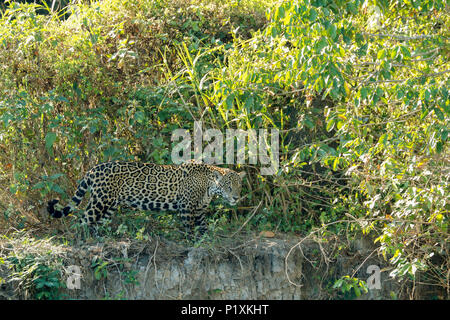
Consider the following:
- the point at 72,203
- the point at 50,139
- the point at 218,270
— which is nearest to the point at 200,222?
the point at 218,270

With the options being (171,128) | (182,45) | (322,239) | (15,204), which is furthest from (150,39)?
(322,239)

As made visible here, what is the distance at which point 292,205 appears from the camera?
27.2 feet

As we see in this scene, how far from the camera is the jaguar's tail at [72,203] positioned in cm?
751

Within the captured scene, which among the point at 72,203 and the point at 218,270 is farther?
the point at 72,203

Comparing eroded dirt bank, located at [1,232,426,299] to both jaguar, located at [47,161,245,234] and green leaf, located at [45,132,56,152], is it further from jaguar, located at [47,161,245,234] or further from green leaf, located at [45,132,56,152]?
green leaf, located at [45,132,56,152]

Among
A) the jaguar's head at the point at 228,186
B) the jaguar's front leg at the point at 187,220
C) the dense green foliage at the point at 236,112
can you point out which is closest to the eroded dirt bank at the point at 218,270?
the dense green foliage at the point at 236,112

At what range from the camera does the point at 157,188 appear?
25.9 ft

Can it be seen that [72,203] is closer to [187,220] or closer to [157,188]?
[157,188]

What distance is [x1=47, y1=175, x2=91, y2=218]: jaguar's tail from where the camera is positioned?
751 centimetres

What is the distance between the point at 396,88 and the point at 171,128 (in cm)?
326

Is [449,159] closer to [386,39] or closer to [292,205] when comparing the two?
[386,39]

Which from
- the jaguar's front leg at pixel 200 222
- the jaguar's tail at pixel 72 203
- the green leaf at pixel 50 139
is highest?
the green leaf at pixel 50 139

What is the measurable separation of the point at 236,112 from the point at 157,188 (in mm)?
1315

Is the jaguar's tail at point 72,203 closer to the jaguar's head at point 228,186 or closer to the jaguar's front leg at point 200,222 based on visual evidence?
the jaguar's front leg at point 200,222
